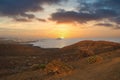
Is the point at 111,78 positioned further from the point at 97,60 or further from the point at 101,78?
the point at 97,60

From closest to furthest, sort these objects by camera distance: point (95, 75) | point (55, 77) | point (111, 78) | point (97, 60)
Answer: point (111, 78) < point (95, 75) < point (55, 77) < point (97, 60)

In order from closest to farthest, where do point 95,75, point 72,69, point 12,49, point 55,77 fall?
point 95,75
point 55,77
point 72,69
point 12,49

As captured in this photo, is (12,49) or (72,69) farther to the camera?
(12,49)

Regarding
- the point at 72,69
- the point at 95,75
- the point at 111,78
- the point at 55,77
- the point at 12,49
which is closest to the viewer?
the point at 111,78

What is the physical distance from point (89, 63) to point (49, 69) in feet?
12.7

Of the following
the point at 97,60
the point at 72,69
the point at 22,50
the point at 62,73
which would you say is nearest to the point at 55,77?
the point at 62,73

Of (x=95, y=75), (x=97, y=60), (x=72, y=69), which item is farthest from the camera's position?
(x=97, y=60)

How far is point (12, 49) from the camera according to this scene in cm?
5584

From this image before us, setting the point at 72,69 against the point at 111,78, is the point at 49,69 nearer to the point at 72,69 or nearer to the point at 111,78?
the point at 72,69

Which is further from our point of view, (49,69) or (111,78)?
(49,69)

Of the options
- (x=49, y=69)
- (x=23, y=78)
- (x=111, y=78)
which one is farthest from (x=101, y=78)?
(x=23, y=78)

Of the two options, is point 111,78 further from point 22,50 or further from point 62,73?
point 22,50

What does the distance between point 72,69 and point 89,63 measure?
8.90 feet

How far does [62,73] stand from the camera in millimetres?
16828
